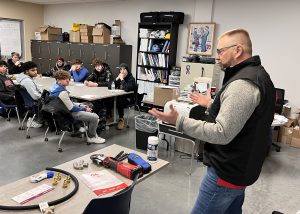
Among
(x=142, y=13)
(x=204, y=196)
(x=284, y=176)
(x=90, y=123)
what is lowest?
(x=284, y=176)

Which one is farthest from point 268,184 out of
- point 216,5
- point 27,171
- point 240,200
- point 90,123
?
point 216,5

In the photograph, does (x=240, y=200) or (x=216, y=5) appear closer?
(x=240, y=200)

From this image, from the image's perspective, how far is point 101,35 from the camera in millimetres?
6941

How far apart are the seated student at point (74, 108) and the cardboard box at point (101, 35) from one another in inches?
131

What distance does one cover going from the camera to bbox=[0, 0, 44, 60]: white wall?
7.88 m

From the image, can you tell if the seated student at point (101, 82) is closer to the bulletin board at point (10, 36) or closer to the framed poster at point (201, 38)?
the framed poster at point (201, 38)

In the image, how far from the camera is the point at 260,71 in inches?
54.1

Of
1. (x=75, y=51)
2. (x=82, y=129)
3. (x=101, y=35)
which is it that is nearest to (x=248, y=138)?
(x=82, y=129)

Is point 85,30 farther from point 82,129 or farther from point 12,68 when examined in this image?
point 82,129

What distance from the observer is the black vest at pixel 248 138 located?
1.35 m

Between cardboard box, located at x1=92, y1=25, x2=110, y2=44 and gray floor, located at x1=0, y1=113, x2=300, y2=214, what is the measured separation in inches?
126

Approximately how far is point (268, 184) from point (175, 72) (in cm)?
341

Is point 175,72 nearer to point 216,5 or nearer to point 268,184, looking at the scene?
point 216,5

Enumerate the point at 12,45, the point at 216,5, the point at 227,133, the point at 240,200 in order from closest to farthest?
the point at 227,133 → the point at 240,200 → the point at 216,5 → the point at 12,45
